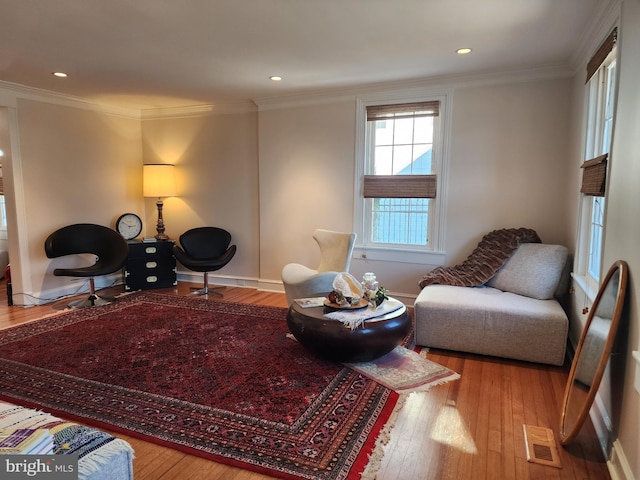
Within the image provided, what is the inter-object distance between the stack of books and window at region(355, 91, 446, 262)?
3.68 metres

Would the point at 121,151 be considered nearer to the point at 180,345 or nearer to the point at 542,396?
the point at 180,345

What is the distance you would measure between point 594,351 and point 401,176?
8.80ft

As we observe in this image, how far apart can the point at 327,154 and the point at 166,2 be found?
256 centimetres

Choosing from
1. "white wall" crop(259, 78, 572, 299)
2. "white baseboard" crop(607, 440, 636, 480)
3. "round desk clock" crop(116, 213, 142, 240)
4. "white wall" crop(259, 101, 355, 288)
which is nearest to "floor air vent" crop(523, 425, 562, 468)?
"white baseboard" crop(607, 440, 636, 480)

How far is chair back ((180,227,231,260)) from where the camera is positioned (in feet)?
17.4

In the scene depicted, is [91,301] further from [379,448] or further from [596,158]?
[596,158]

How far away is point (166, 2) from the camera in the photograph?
2.45 meters

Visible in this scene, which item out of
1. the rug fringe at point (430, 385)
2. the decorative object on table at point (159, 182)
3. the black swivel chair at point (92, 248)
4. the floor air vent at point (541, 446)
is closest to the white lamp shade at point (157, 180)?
the decorative object on table at point (159, 182)

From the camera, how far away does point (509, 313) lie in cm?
304

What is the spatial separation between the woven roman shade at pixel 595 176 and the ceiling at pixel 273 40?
94 cm

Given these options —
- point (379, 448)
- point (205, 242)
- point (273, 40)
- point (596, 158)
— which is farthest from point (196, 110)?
point (379, 448)

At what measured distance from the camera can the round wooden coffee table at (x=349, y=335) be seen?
2.76m

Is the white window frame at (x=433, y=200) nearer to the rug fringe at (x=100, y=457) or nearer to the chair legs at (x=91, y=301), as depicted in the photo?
the chair legs at (x=91, y=301)

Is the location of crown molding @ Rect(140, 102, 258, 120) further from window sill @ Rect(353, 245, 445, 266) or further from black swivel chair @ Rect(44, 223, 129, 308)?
window sill @ Rect(353, 245, 445, 266)
